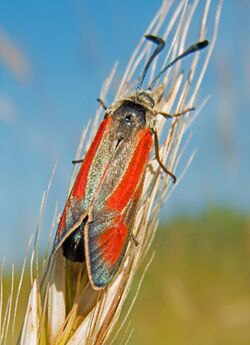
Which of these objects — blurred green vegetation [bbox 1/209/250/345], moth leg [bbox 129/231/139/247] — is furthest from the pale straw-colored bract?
blurred green vegetation [bbox 1/209/250/345]

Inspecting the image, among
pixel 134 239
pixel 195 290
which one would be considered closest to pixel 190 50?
pixel 134 239

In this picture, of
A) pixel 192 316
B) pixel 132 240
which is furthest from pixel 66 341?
pixel 192 316

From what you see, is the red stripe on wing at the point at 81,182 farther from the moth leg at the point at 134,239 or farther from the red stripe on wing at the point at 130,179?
the moth leg at the point at 134,239

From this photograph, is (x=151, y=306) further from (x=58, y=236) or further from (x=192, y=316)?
(x=58, y=236)

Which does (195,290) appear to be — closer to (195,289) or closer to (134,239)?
(195,289)

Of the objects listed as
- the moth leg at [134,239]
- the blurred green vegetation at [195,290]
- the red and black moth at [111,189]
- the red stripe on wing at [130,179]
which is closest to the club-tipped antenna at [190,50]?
the red and black moth at [111,189]

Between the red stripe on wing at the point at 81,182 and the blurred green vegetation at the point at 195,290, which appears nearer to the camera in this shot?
the red stripe on wing at the point at 81,182

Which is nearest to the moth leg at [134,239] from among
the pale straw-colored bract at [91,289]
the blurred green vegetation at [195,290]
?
the pale straw-colored bract at [91,289]

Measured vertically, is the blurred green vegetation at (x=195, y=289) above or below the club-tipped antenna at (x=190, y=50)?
below
